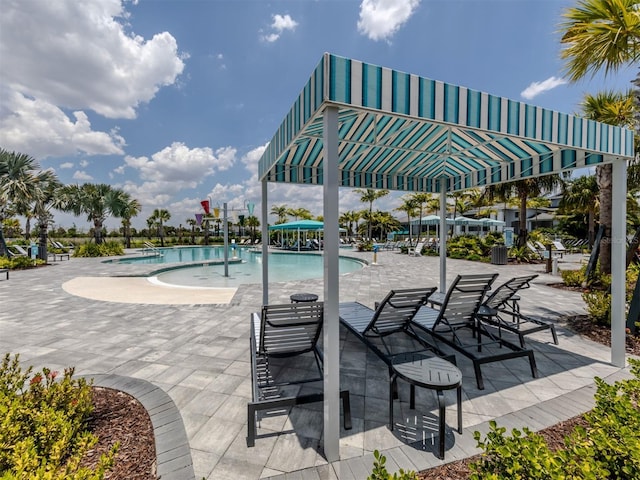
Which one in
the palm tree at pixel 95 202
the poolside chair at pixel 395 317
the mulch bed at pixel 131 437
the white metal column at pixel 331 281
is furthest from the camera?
the palm tree at pixel 95 202

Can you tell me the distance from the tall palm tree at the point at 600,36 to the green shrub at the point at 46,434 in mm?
7005

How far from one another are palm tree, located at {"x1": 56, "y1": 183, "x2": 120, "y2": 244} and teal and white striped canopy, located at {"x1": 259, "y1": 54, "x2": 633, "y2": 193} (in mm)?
25453

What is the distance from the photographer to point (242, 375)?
3.50m

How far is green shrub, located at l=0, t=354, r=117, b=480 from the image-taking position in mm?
1471

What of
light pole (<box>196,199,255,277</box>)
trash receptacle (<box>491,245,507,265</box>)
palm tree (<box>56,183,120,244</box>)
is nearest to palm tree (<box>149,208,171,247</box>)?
palm tree (<box>56,183,120,244</box>)

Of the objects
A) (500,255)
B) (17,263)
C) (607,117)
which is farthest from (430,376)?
(17,263)

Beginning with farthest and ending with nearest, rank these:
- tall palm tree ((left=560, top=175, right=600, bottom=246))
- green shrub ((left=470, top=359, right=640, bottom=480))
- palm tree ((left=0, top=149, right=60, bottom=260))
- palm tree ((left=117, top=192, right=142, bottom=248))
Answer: palm tree ((left=117, top=192, right=142, bottom=248)) → tall palm tree ((left=560, top=175, right=600, bottom=246)) → palm tree ((left=0, top=149, right=60, bottom=260)) → green shrub ((left=470, top=359, right=640, bottom=480))

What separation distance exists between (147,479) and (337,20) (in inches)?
365

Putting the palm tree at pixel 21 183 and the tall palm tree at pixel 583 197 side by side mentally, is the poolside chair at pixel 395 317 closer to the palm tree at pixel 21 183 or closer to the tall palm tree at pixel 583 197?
the tall palm tree at pixel 583 197

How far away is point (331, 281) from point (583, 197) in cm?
2269

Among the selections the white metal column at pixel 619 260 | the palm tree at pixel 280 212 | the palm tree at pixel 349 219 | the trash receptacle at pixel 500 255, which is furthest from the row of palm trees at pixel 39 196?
the palm tree at pixel 349 219

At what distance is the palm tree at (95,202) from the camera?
2281 centimetres

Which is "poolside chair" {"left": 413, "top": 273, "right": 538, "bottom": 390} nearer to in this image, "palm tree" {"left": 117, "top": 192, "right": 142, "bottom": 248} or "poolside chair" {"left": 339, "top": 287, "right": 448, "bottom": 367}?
"poolside chair" {"left": 339, "top": 287, "right": 448, "bottom": 367}

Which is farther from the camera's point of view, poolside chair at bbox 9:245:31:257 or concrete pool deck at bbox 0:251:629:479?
poolside chair at bbox 9:245:31:257
